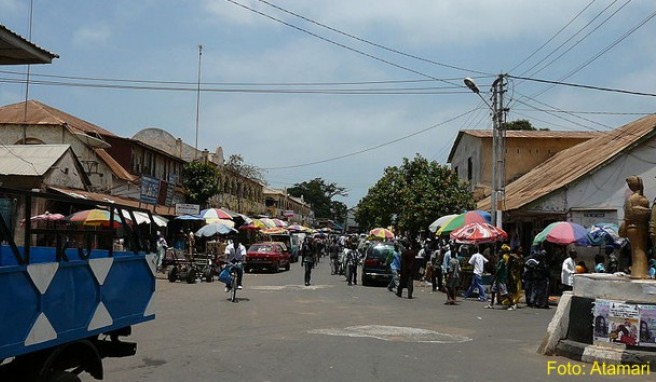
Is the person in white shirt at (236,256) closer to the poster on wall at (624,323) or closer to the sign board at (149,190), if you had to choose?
the sign board at (149,190)

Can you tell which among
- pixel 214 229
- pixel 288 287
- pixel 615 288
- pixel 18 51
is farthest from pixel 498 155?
pixel 18 51

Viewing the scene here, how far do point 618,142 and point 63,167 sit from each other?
22.7m

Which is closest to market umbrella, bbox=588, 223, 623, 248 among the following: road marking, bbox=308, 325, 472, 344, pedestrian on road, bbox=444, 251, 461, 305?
pedestrian on road, bbox=444, 251, 461, 305

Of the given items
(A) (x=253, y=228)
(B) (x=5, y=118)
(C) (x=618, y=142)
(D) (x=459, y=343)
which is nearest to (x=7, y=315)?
(D) (x=459, y=343)

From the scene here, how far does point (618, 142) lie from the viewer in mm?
25703

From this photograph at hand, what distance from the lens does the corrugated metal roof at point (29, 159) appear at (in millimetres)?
23253

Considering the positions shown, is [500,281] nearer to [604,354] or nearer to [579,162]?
[604,354]

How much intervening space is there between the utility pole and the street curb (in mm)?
13177

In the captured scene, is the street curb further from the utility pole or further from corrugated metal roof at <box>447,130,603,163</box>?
corrugated metal roof at <box>447,130,603,163</box>

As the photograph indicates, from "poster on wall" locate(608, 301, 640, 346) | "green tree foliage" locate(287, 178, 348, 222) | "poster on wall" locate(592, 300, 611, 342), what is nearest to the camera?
"poster on wall" locate(608, 301, 640, 346)

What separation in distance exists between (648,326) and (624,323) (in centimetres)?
32

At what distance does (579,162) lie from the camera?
2702 cm

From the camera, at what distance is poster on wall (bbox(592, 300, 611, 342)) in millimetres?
9461

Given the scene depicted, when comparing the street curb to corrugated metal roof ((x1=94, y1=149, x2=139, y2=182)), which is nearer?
the street curb
